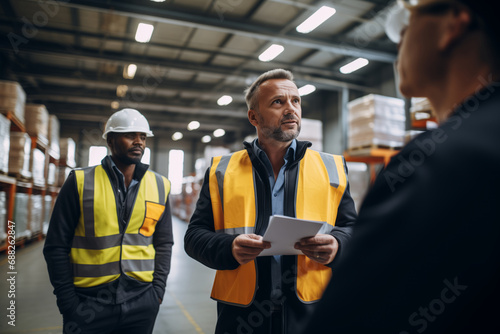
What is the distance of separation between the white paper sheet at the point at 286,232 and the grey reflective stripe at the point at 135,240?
1279 millimetres

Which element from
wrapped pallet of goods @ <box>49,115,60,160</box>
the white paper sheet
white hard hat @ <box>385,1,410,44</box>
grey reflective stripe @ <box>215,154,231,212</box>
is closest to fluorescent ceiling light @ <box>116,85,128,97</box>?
wrapped pallet of goods @ <box>49,115,60,160</box>

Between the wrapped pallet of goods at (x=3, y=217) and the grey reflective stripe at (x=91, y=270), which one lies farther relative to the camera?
the wrapped pallet of goods at (x=3, y=217)

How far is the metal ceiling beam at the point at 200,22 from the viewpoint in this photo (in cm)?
750

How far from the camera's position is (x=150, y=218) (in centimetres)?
262

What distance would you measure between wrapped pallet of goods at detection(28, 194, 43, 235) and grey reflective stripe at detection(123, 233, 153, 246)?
8365 millimetres

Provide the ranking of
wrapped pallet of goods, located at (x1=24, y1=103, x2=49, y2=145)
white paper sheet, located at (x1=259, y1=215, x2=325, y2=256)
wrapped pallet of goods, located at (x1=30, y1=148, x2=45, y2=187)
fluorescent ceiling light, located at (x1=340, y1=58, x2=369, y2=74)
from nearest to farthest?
white paper sheet, located at (x1=259, y1=215, x2=325, y2=256), wrapped pallet of goods, located at (x1=30, y1=148, x2=45, y2=187), wrapped pallet of goods, located at (x1=24, y1=103, x2=49, y2=145), fluorescent ceiling light, located at (x1=340, y1=58, x2=369, y2=74)

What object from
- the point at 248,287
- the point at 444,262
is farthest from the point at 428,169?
the point at 248,287

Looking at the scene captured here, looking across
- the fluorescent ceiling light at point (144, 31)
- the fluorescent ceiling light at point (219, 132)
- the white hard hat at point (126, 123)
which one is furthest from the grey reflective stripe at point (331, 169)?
the fluorescent ceiling light at point (219, 132)

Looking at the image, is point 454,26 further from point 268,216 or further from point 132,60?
point 132,60

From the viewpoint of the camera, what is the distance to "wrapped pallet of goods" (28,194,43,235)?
9418 millimetres
